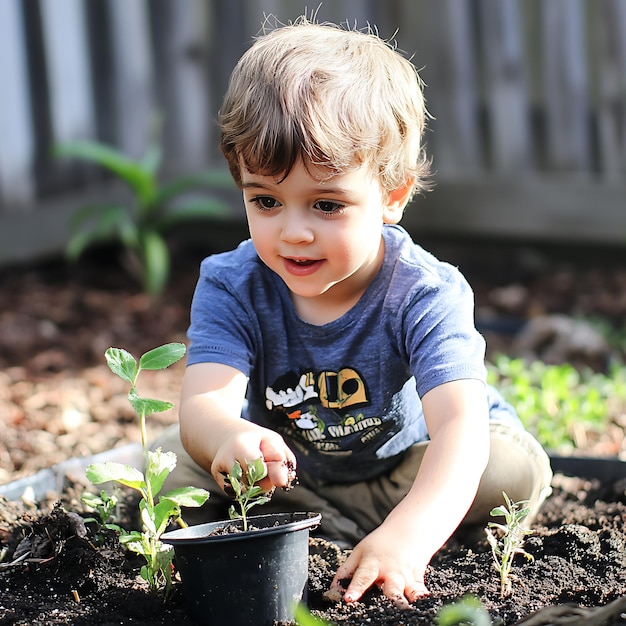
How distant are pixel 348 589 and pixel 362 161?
32.5 inches

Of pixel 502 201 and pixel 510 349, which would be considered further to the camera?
pixel 502 201

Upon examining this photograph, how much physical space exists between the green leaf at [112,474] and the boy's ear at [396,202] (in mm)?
800

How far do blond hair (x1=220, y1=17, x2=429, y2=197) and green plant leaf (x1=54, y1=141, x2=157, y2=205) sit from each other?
9.27 feet

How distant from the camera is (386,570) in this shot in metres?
1.71

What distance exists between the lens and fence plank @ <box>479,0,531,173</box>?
17.9 feet

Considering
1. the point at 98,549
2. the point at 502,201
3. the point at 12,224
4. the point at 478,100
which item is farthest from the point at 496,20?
the point at 98,549

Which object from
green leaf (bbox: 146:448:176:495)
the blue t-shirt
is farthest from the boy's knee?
green leaf (bbox: 146:448:176:495)

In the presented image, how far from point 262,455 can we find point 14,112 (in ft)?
13.0

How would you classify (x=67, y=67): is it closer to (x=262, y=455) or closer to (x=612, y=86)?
(x=612, y=86)

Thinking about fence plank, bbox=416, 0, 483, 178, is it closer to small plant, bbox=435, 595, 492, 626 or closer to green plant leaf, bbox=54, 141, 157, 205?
green plant leaf, bbox=54, 141, 157, 205

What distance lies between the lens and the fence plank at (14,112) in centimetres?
512

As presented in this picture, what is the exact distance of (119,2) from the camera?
5.57 m

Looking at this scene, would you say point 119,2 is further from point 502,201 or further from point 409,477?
point 409,477

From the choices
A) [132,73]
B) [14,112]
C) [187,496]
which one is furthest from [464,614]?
[132,73]
